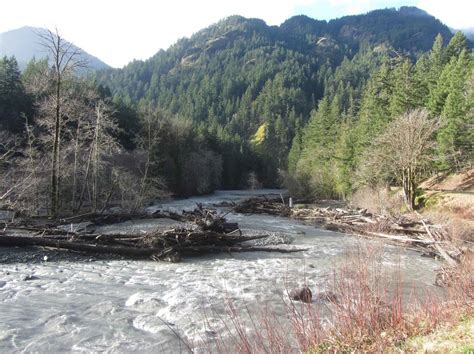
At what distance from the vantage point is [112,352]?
743 cm

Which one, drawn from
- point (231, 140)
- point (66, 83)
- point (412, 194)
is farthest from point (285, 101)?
point (66, 83)

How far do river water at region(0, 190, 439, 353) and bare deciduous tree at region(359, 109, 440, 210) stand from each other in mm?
20795

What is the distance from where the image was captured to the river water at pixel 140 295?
26.2ft

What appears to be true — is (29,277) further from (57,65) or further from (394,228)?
(394,228)

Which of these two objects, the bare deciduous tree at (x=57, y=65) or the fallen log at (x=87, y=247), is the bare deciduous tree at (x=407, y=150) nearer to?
the fallen log at (x=87, y=247)

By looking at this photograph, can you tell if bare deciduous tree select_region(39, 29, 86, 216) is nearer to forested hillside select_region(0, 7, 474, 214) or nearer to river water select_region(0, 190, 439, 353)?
forested hillside select_region(0, 7, 474, 214)

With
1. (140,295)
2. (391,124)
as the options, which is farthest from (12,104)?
(140,295)

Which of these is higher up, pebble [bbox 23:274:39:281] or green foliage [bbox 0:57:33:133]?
green foliage [bbox 0:57:33:133]

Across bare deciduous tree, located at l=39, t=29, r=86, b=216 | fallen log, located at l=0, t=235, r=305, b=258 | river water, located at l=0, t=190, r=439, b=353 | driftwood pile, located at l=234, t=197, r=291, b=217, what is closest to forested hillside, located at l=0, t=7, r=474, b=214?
bare deciduous tree, located at l=39, t=29, r=86, b=216

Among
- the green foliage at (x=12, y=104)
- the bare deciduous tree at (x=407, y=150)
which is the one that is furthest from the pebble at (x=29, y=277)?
the green foliage at (x=12, y=104)

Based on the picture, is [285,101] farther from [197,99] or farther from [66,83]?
[66,83]

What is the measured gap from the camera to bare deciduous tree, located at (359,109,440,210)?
35562 millimetres

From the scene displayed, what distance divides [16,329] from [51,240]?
8.10 meters

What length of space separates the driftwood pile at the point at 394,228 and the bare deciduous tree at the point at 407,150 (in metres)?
8.94
